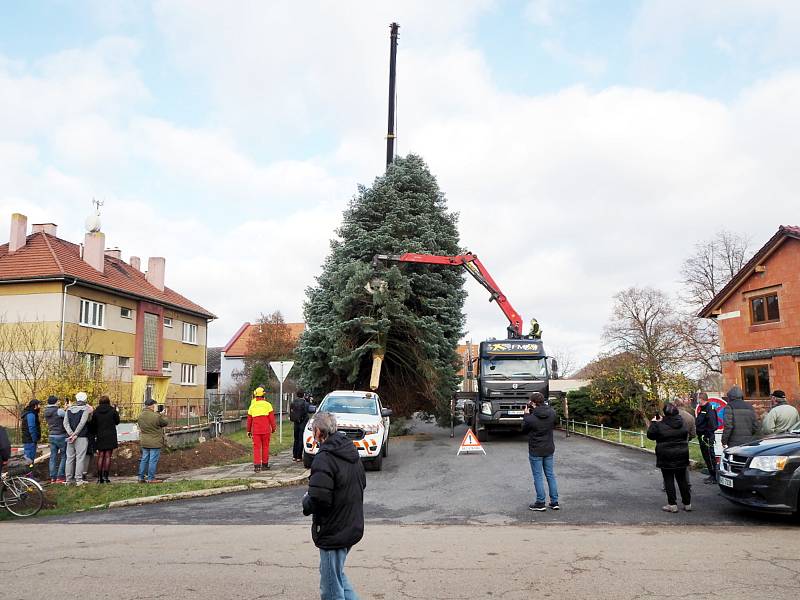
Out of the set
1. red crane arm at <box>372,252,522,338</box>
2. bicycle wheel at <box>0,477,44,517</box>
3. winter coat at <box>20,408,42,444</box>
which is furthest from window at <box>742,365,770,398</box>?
bicycle wheel at <box>0,477,44,517</box>

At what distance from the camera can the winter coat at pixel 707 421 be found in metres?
12.1

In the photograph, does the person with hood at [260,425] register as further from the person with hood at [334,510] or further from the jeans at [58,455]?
the person with hood at [334,510]

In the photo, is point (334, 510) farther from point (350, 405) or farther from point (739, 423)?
point (350, 405)

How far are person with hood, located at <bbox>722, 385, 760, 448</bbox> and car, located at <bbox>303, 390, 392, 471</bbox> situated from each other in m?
6.98

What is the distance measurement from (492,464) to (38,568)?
1064 centimetres

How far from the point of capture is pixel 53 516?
10898 millimetres

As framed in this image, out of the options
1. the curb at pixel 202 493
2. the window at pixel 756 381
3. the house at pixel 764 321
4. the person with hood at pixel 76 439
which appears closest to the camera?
the curb at pixel 202 493

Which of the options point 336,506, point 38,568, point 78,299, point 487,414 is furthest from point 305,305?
point 336,506

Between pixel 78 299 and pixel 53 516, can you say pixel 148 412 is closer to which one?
pixel 53 516

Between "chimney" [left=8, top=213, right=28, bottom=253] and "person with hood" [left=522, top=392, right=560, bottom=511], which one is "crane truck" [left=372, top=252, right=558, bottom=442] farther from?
"chimney" [left=8, top=213, right=28, bottom=253]

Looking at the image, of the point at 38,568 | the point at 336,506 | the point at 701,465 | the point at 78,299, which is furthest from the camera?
the point at 78,299

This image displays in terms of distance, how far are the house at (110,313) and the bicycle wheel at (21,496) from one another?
10672 mm

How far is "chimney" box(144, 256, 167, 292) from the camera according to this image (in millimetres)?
39969

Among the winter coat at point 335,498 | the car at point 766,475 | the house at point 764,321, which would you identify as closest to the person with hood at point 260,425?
the car at point 766,475
